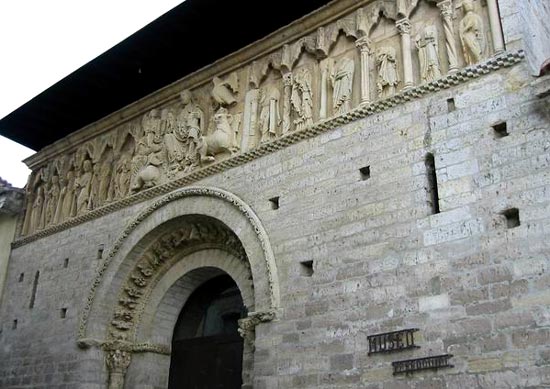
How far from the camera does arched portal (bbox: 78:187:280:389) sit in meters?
7.90

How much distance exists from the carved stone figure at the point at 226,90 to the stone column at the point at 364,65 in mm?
1917

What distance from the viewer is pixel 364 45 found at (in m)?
6.92

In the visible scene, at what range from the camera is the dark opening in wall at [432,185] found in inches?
224

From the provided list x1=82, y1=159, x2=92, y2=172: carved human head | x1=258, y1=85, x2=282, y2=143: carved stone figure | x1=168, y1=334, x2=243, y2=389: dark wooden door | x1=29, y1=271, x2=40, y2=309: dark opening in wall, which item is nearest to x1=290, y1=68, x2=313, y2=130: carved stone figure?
x1=258, y1=85, x2=282, y2=143: carved stone figure

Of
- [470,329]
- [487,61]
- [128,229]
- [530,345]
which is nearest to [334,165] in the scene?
[487,61]

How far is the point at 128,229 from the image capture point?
8.47 metres

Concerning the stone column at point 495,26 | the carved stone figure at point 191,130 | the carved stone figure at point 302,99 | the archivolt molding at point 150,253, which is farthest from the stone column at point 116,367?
the stone column at point 495,26

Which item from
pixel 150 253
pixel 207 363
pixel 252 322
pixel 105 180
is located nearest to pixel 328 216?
pixel 252 322

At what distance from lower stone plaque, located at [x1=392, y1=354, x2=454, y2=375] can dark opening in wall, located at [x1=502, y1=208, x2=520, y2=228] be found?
1.18m

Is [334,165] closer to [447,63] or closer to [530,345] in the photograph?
[447,63]

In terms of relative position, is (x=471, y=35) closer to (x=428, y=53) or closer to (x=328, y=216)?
(x=428, y=53)

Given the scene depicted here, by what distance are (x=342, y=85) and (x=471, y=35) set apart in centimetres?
150

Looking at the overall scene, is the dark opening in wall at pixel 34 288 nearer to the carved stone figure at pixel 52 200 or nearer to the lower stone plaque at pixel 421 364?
the carved stone figure at pixel 52 200

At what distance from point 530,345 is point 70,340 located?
6088 millimetres
